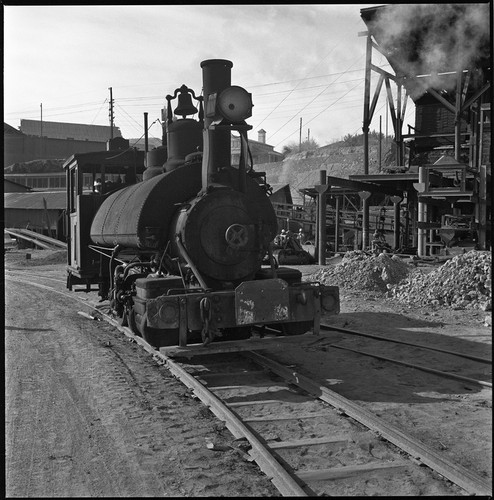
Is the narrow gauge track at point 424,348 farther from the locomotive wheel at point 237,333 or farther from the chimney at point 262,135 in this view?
the chimney at point 262,135

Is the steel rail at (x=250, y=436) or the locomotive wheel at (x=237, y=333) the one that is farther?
the locomotive wheel at (x=237, y=333)

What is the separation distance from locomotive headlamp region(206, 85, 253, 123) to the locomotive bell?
1.33m

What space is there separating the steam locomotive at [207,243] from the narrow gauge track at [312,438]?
577 millimetres

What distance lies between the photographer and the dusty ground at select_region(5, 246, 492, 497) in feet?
11.8

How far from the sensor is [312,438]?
13.9ft

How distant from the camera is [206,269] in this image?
20.2 ft

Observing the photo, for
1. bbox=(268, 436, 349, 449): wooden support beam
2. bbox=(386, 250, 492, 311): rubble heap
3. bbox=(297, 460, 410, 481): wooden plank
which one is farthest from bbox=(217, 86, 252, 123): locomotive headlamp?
bbox=(386, 250, 492, 311): rubble heap

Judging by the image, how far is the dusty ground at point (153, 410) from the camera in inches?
142

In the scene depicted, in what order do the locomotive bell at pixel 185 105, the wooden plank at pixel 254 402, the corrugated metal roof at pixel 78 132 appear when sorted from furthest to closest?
the corrugated metal roof at pixel 78 132, the locomotive bell at pixel 185 105, the wooden plank at pixel 254 402

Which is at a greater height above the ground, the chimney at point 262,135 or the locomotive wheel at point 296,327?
the chimney at point 262,135

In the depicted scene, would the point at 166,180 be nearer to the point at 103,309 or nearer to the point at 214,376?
the point at 214,376

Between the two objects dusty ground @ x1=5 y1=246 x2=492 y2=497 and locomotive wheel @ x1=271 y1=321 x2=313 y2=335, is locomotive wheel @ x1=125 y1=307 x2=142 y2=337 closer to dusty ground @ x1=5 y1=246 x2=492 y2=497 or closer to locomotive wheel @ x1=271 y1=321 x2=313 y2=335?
dusty ground @ x1=5 y1=246 x2=492 y2=497

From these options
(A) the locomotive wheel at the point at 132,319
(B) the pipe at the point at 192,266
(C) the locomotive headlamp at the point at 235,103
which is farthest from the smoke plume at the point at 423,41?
(A) the locomotive wheel at the point at 132,319

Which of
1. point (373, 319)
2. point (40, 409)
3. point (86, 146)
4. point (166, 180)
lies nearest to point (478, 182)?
point (373, 319)
